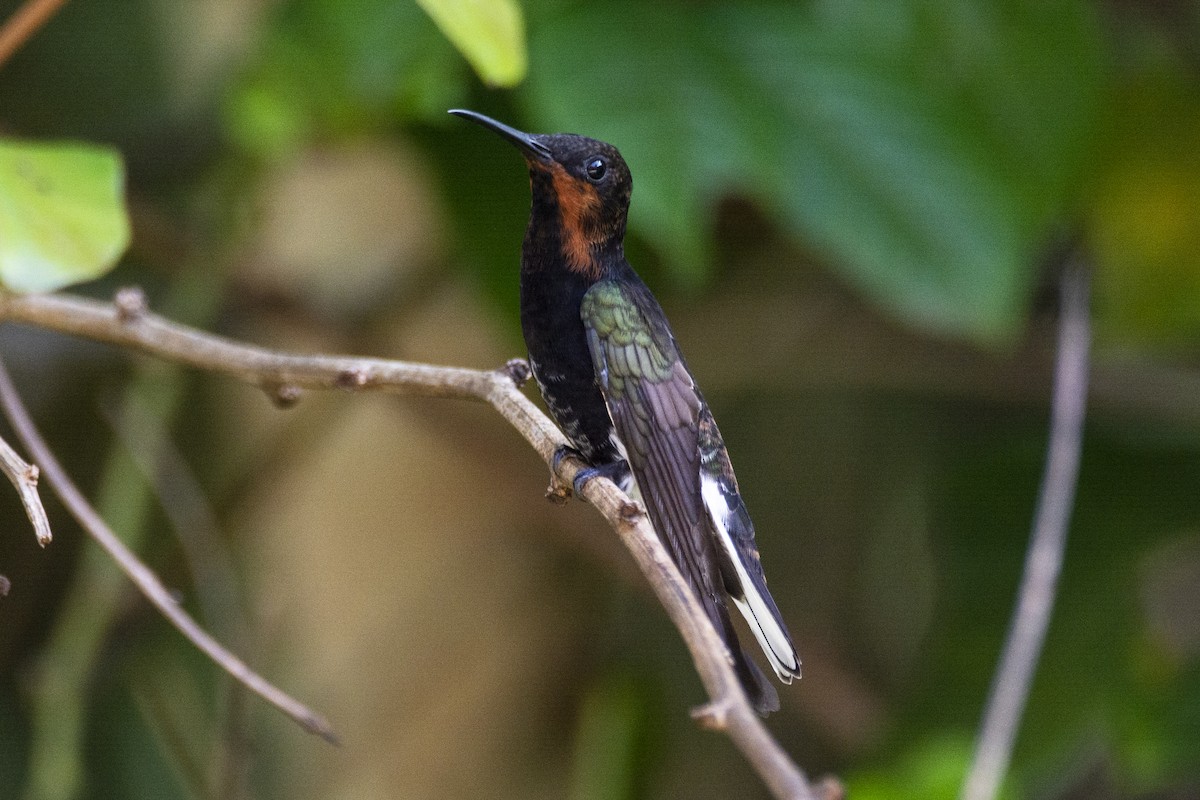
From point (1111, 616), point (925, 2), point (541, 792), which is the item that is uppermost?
point (925, 2)

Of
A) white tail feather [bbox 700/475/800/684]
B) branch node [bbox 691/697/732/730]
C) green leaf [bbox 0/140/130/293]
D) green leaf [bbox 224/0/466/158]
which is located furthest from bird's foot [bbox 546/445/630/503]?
green leaf [bbox 224/0/466/158]

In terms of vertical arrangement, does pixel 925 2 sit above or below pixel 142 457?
above

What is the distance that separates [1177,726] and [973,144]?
1.11 metres

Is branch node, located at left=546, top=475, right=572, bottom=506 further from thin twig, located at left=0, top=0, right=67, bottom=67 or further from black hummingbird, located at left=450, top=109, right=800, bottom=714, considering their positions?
thin twig, located at left=0, top=0, right=67, bottom=67

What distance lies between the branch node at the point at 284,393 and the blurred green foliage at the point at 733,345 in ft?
2.41

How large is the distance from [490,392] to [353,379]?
13 centimetres

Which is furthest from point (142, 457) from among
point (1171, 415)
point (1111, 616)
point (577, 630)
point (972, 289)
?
point (1171, 415)

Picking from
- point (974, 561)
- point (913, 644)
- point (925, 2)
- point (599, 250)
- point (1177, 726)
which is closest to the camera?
point (599, 250)

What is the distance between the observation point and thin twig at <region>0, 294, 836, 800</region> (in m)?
0.52

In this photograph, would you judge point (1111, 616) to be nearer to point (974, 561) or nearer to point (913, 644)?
point (974, 561)

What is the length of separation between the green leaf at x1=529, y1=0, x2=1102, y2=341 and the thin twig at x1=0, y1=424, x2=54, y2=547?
1011mm

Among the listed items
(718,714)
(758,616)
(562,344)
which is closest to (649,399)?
(562,344)

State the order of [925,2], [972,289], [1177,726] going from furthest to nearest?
→ [1177,726] < [925,2] < [972,289]

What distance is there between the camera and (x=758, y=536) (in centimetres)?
278
